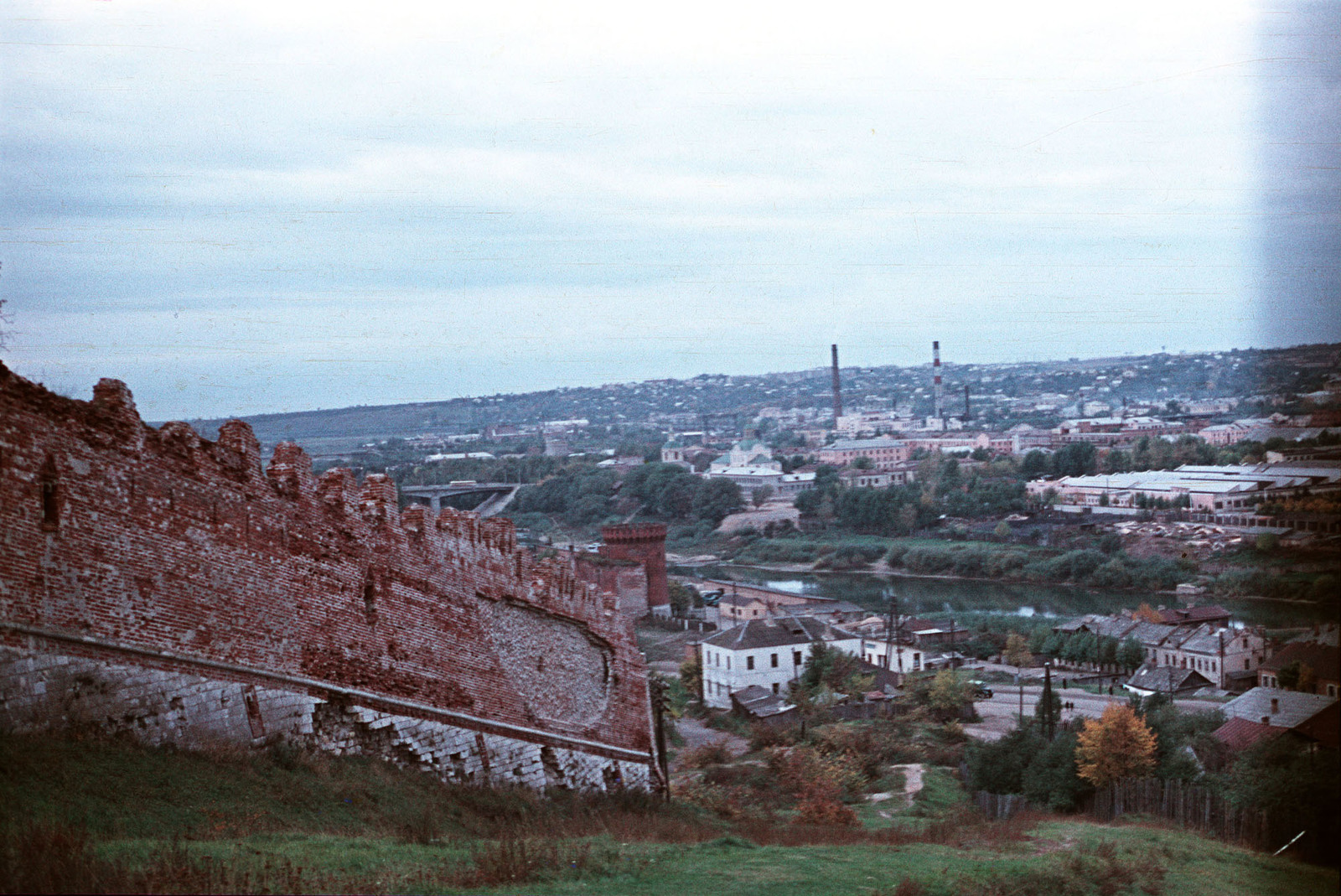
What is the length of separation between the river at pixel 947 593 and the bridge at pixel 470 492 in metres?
9.41

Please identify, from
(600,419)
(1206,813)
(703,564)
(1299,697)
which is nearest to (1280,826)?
(1299,697)

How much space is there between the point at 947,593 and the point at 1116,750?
24616mm

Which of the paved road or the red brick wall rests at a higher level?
the red brick wall

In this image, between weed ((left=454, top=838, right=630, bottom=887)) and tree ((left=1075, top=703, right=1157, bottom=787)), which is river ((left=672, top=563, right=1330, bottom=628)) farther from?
weed ((left=454, top=838, right=630, bottom=887))

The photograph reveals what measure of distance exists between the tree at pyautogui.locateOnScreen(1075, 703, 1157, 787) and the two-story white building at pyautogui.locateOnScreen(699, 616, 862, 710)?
11033mm

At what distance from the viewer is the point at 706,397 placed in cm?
8319

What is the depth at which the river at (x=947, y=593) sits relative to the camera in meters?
33.8

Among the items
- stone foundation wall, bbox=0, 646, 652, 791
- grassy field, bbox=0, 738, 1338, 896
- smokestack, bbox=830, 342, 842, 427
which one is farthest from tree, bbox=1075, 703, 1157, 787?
smokestack, bbox=830, 342, 842, 427

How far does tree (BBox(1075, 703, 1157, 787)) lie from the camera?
48.0ft

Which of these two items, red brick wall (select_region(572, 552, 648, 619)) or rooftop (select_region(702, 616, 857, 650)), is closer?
rooftop (select_region(702, 616, 857, 650))

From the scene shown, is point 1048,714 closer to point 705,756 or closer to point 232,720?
point 705,756

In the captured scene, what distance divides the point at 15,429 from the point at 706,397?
3095 inches

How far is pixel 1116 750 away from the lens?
48.4 feet

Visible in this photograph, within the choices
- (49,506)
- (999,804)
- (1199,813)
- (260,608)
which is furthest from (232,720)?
(999,804)
